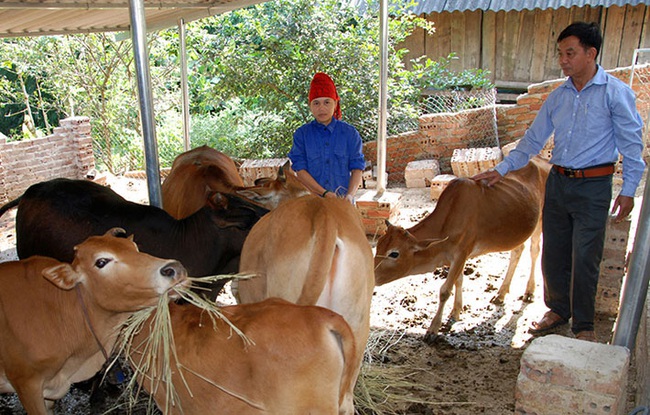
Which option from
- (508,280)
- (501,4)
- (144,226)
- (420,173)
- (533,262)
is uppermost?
(501,4)

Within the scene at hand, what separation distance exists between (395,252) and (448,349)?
→ 3.01 feet

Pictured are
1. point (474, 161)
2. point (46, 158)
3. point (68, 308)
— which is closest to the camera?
point (68, 308)

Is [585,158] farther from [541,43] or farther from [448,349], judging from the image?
[541,43]

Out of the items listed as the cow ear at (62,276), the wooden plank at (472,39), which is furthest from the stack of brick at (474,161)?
the cow ear at (62,276)

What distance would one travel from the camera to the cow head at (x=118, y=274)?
9.91 ft

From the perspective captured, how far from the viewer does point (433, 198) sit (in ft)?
28.3

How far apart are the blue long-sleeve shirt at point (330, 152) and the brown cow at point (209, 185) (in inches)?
8.9

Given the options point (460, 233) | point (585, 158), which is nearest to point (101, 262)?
point (460, 233)

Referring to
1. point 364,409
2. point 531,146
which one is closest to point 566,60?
point 531,146

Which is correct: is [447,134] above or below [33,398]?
above

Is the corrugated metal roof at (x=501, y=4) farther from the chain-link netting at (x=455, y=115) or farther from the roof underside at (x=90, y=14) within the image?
the roof underside at (x=90, y=14)

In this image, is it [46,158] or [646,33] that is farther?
[646,33]

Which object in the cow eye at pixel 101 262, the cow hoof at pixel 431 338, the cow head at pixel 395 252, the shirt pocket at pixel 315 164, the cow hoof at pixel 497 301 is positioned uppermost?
the shirt pocket at pixel 315 164

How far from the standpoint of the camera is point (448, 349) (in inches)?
191
